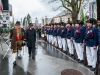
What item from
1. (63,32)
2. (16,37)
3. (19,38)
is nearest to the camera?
(16,37)

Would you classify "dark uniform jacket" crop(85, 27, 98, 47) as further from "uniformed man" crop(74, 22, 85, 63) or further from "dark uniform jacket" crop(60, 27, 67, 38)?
"dark uniform jacket" crop(60, 27, 67, 38)

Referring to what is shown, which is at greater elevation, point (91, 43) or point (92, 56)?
point (91, 43)

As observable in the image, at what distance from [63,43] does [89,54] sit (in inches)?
194

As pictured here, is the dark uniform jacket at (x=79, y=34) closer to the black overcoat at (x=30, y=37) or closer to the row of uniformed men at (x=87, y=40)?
the row of uniformed men at (x=87, y=40)

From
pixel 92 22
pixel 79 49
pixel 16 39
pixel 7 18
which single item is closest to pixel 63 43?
pixel 79 49

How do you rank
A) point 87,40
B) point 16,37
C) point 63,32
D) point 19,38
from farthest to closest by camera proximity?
point 63,32
point 19,38
point 16,37
point 87,40

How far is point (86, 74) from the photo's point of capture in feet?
24.0

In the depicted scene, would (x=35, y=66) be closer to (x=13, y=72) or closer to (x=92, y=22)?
(x=13, y=72)

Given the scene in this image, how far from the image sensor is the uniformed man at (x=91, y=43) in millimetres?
7653

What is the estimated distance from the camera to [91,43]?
791cm

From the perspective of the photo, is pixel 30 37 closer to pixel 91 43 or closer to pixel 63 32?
pixel 63 32

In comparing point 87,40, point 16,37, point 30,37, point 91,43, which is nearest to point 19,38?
point 16,37

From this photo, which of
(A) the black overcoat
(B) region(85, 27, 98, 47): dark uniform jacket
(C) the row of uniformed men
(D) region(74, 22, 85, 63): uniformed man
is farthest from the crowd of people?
(B) region(85, 27, 98, 47): dark uniform jacket

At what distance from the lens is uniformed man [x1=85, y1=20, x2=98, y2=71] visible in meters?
7.65
